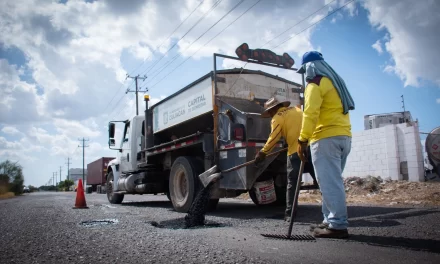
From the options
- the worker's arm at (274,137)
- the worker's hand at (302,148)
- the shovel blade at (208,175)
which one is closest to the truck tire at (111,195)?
the shovel blade at (208,175)

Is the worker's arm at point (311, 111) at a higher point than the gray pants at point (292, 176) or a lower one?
higher

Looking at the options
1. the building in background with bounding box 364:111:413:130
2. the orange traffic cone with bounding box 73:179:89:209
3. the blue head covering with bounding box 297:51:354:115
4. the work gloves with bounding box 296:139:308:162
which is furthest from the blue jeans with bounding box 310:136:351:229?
the building in background with bounding box 364:111:413:130

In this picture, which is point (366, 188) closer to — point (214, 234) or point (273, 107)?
point (273, 107)

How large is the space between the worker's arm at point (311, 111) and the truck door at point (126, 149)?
741 centimetres

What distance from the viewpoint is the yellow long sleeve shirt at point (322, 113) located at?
10.8 ft

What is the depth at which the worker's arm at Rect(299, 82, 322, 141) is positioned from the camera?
3.27 m

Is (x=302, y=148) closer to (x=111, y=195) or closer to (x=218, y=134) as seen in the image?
(x=218, y=134)

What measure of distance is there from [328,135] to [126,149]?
7.95 m

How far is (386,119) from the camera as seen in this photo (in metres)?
17.3

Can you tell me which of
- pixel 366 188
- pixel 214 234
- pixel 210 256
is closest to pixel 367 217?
pixel 214 234

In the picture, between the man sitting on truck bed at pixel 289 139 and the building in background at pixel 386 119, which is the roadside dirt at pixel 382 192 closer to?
the man sitting on truck bed at pixel 289 139

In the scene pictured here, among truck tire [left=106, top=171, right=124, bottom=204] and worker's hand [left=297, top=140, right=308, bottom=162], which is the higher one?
worker's hand [left=297, top=140, right=308, bottom=162]

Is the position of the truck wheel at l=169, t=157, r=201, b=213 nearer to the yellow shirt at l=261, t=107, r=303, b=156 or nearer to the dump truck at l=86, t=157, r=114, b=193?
the yellow shirt at l=261, t=107, r=303, b=156

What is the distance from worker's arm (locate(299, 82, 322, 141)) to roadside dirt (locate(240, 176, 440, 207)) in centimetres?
523
